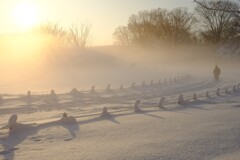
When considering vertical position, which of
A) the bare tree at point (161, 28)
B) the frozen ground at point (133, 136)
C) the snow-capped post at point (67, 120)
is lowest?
the frozen ground at point (133, 136)

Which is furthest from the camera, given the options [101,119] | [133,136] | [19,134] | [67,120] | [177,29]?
[177,29]

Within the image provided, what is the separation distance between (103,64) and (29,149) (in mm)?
52471

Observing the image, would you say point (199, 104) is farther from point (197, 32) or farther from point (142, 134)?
point (197, 32)

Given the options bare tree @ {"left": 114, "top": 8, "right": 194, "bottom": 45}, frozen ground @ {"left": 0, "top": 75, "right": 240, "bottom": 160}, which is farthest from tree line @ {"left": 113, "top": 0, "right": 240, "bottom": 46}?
frozen ground @ {"left": 0, "top": 75, "right": 240, "bottom": 160}

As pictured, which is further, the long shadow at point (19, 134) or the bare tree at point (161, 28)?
the bare tree at point (161, 28)

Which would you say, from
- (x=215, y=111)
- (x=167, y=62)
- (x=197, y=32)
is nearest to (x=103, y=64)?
(x=167, y=62)

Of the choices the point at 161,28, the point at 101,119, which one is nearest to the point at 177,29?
the point at 161,28

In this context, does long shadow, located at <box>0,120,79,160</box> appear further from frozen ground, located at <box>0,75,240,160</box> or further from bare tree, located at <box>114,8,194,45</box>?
bare tree, located at <box>114,8,194,45</box>

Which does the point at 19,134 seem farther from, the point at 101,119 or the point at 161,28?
the point at 161,28

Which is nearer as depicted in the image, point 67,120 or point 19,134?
point 19,134

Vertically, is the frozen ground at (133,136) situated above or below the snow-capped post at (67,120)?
below

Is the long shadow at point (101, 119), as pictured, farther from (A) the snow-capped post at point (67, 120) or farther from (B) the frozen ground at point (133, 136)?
(A) the snow-capped post at point (67, 120)

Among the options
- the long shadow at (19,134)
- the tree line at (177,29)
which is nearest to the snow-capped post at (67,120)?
the long shadow at (19,134)

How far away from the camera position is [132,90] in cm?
2369
